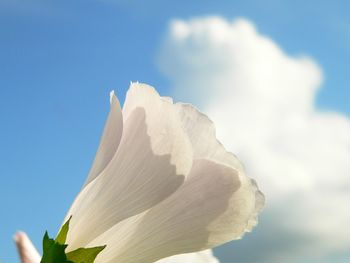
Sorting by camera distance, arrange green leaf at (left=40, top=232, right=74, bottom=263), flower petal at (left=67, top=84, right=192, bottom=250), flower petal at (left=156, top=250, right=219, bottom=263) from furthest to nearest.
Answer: flower petal at (left=156, top=250, right=219, bottom=263)
flower petal at (left=67, top=84, right=192, bottom=250)
green leaf at (left=40, top=232, right=74, bottom=263)

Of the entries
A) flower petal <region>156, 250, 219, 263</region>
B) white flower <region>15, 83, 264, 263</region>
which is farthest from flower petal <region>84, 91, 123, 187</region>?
flower petal <region>156, 250, 219, 263</region>

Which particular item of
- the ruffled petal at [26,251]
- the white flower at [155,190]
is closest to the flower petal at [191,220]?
the white flower at [155,190]

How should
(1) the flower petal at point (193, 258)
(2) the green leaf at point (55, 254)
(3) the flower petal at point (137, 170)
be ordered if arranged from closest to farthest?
(2) the green leaf at point (55, 254)
(3) the flower petal at point (137, 170)
(1) the flower petal at point (193, 258)

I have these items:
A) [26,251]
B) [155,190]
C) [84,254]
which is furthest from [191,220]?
[26,251]

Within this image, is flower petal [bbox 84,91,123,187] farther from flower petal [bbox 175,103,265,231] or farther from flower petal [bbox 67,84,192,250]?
flower petal [bbox 175,103,265,231]

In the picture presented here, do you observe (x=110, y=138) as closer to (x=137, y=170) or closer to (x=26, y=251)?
(x=137, y=170)

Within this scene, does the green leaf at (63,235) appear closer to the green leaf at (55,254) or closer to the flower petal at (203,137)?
the green leaf at (55,254)

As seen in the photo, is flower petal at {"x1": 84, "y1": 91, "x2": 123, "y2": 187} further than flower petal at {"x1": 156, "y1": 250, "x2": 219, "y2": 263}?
No
